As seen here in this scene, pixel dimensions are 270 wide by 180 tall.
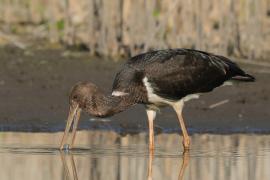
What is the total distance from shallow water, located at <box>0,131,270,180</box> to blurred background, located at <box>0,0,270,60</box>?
13.4 feet

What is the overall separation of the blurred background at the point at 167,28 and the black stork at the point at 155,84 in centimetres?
397

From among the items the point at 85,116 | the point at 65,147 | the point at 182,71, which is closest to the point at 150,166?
the point at 65,147

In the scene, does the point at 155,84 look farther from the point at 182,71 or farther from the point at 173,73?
the point at 182,71

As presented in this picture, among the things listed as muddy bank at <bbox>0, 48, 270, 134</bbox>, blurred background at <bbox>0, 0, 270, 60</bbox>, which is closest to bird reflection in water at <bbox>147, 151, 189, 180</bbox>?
muddy bank at <bbox>0, 48, 270, 134</bbox>

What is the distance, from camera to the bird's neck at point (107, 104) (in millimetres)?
10289

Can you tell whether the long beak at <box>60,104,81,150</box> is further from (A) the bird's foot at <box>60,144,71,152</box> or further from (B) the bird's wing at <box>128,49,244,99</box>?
(B) the bird's wing at <box>128,49,244,99</box>

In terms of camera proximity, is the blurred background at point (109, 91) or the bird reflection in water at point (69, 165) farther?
the blurred background at point (109, 91)

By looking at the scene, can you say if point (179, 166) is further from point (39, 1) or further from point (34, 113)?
point (39, 1)

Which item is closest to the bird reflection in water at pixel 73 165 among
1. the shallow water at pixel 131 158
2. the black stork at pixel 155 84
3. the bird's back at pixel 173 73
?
the shallow water at pixel 131 158

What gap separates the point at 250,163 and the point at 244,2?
7.95 m

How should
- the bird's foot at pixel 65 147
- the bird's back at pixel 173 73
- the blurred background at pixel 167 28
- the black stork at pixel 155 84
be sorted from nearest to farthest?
the bird's foot at pixel 65 147 < the black stork at pixel 155 84 < the bird's back at pixel 173 73 < the blurred background at pixel 167 28

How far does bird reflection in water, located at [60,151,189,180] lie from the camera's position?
8789 millimetres

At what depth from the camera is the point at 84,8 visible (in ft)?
58.7

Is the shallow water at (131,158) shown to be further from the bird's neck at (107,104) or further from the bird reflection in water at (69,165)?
the bird's neck at (107,104)
